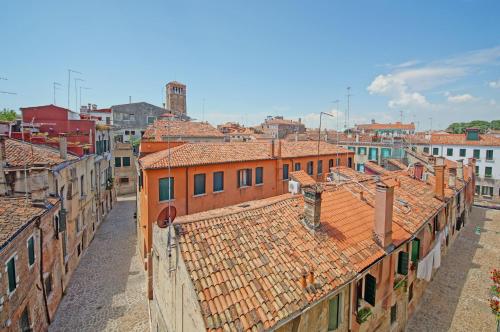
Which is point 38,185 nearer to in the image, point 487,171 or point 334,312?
point 334,312

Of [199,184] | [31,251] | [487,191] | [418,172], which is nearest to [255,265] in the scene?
[31,251]

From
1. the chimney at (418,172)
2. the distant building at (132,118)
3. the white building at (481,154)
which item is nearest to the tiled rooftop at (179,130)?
the distant building at (132,118)

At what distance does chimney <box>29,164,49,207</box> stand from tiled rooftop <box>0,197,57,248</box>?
295 mm

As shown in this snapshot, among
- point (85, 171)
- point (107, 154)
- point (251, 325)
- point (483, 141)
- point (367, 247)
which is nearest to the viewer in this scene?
point (251, 325)

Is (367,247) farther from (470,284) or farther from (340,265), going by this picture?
(470,284)

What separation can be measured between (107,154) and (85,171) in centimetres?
892

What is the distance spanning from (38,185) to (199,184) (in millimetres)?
9050

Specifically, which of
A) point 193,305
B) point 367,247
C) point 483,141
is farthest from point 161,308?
point 483,141

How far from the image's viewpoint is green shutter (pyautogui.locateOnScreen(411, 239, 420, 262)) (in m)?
13.9

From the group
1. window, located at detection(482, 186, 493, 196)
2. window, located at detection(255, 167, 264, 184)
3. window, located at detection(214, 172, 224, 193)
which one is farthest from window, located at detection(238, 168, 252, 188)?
window, located at detection(482, 186, 493, 196)

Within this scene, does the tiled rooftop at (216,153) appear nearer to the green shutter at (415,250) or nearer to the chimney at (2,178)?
the chimney at (2,178)

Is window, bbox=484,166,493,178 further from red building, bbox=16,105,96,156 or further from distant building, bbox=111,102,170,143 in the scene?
red building, bbox=16,105,96,156

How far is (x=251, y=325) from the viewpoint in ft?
21.0

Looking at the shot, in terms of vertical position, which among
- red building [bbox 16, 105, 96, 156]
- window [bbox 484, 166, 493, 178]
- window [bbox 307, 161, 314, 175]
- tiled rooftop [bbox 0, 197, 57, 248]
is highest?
red building [bbox 16, 105, 96, 156]
